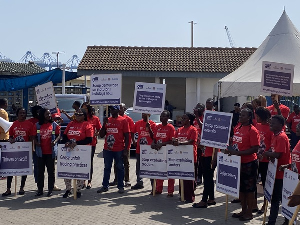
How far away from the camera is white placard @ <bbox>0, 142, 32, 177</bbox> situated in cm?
1118

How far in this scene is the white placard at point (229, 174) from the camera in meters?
8.87

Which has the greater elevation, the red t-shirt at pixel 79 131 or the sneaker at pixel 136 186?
the red t-shirt at pixel 79 131

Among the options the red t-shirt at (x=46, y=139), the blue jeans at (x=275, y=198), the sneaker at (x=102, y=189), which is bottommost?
the sneaker at (x=102, y=189)

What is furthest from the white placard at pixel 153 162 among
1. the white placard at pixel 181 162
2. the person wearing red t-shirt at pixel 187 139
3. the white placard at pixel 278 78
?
the white placard at pixel 278 78

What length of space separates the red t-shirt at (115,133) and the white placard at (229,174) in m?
2.70

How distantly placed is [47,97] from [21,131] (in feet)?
4.92

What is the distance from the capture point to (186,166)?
10594mm

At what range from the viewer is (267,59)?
16875mm

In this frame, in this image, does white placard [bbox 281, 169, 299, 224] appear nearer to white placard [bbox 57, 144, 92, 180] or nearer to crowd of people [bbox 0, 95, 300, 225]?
crowd of people [bbox 0, 95, 300, 225]

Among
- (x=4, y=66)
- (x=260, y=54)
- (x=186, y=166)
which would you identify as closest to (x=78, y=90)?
(x=4, y=66)

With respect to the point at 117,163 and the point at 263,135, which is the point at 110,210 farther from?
the point at 263,135

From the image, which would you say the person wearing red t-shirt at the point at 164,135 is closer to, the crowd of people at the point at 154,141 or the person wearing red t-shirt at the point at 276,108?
the crowd of people at the point at 154,141

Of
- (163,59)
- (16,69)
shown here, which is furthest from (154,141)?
(16,69)

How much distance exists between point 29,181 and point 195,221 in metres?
5.26
